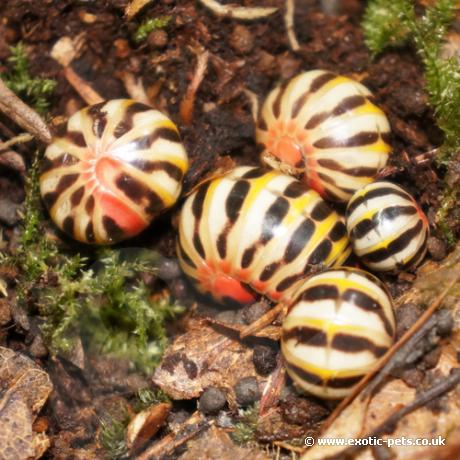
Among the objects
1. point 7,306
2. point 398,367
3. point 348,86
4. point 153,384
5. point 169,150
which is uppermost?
point 348,86

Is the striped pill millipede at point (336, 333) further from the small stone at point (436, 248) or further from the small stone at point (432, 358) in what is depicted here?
the small stone at point (436, 248)

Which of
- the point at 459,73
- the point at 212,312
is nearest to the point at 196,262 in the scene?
the point at 212,312

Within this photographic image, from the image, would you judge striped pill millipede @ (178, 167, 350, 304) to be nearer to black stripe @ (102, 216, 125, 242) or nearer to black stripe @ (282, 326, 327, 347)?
black stripe @ (102, 216, 125, 242)

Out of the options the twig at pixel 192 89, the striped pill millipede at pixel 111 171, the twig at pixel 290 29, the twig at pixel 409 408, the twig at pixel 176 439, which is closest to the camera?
the twig at pixel 409 408

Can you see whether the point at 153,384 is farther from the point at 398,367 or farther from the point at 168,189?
the point at 398,367

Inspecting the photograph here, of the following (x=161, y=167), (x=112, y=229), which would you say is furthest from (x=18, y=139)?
(x=161, y=167)

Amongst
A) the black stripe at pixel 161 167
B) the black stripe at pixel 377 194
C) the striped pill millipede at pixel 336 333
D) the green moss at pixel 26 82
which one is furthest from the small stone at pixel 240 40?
the striped pill millipede at pixel 336 333

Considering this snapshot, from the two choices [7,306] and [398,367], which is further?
[7,306]
